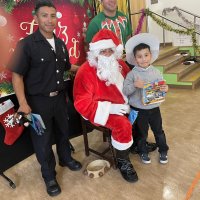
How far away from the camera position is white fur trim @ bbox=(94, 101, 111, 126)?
79.1 inches

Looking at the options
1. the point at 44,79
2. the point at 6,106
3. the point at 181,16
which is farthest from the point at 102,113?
the point at 181,16

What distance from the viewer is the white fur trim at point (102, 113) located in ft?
6.59

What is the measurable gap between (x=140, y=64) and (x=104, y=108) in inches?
18.8

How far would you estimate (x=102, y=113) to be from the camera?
6.61 feet

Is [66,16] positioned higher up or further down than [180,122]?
higher up

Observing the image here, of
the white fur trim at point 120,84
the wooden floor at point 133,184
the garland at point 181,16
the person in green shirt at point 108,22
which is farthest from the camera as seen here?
the garland at point 181,16

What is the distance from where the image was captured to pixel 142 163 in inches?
89.0

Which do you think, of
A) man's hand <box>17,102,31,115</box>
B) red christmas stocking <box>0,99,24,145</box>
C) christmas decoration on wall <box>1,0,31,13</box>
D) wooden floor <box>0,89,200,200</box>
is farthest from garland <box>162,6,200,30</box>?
man's hand <box>17,102,31,115</box>

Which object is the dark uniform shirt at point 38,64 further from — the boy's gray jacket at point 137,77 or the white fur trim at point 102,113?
the boy's gray jacket at point 137,77

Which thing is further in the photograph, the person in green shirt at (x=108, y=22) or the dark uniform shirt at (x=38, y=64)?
the person in green shirt at (x=108, y=22)

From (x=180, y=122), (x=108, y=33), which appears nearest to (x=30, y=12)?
(x=108, y=33)

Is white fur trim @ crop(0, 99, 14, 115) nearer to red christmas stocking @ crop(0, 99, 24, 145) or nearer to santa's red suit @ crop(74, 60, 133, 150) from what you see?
red christmas stocking @ crop(0, 99, 24, 145)

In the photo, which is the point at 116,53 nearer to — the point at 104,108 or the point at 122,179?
the point at 104,108

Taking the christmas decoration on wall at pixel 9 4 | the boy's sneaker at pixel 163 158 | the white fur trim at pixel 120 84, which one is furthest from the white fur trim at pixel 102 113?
the christmas decoration on wall at pixel 9 4
